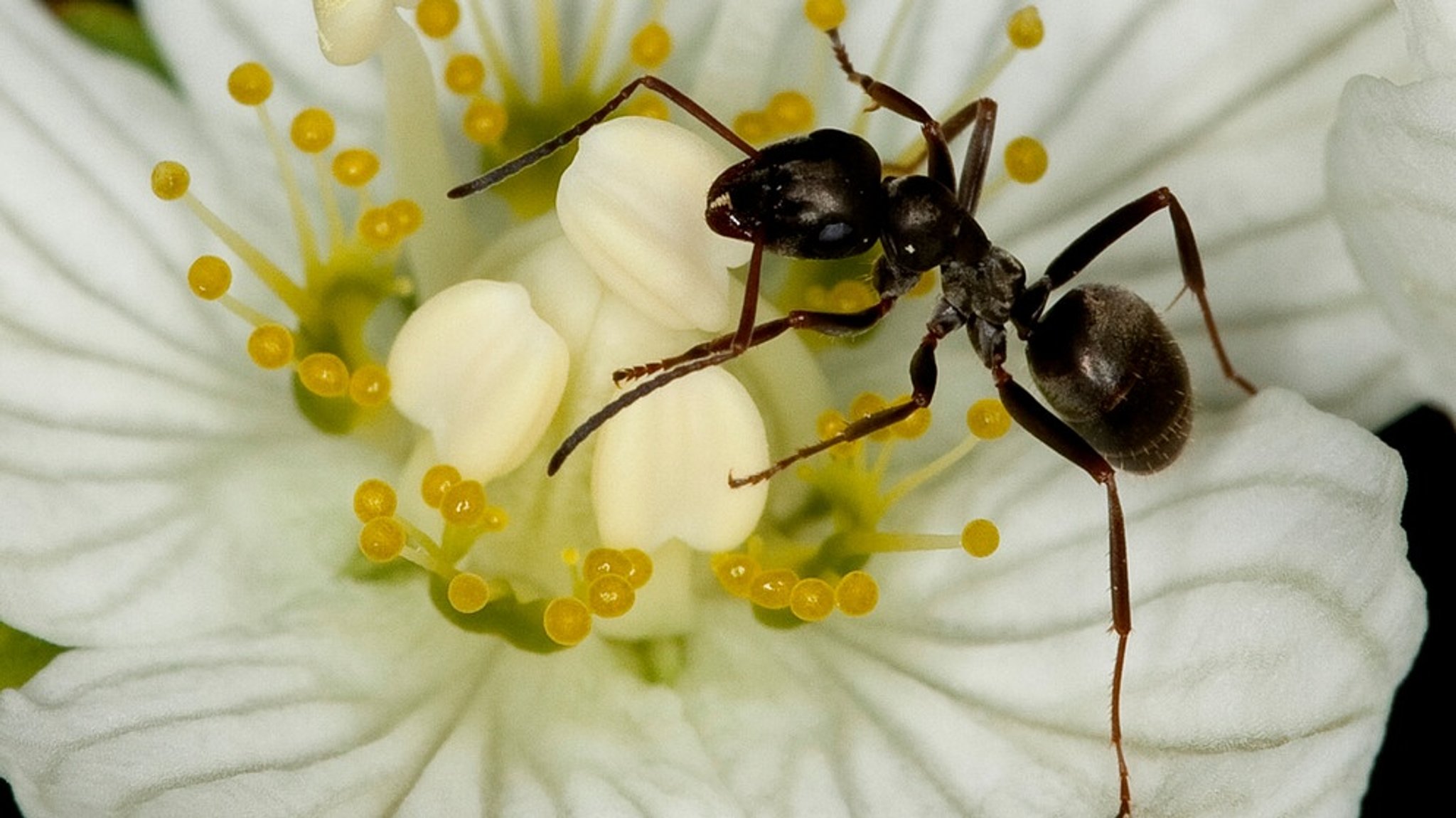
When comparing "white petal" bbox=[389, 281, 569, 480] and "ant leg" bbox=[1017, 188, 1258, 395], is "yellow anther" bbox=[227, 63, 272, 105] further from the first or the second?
"ant leg" bbox=[1017, 188, 1258, 395]

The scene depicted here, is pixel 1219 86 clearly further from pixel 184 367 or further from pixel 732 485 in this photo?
pixel 184 367

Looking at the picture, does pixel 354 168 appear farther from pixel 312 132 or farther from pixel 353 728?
pixel 353 728

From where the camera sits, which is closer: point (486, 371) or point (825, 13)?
point (486, 371)

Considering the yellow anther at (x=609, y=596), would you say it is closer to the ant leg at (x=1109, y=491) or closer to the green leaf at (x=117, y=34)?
the ant leg at (x=1109, y=491)

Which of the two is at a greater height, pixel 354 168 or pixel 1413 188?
pixel 354 168

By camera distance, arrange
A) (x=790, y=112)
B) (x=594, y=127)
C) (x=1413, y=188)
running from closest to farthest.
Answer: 1. (x=1413, y=188)
2. (x=594, y=127)
3. (x=790, y=112)

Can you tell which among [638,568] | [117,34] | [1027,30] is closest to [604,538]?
[638,568]

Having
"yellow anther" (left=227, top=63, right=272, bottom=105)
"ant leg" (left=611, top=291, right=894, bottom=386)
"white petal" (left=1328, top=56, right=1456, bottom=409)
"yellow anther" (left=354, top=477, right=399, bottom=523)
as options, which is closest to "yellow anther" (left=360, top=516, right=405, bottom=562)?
"yellow anther" (left=354, top=477, right=399, bottom=523)
